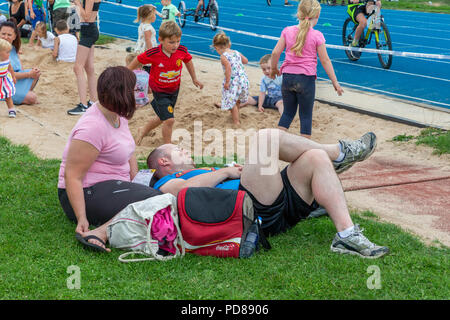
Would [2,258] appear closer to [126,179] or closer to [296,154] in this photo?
[126,179]

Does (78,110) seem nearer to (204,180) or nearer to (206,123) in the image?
(206,123)

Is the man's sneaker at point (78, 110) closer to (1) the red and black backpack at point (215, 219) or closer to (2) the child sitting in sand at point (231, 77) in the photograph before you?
(2) the child sitting in sand at point (231, 77)

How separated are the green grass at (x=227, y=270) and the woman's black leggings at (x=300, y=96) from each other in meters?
2.65

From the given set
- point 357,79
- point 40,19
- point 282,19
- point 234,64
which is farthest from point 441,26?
point 234,64

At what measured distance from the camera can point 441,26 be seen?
73.4ft

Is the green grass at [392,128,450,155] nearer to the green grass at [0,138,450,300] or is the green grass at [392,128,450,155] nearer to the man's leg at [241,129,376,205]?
the green grass at [0,138,450,300]

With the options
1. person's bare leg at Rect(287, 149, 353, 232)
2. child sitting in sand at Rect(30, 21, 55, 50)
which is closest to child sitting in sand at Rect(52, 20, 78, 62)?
child sitting in sand at Rect(30, 21, 55, 50)

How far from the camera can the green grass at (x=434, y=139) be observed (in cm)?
730

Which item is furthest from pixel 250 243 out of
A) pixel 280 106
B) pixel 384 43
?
pixel 384 43

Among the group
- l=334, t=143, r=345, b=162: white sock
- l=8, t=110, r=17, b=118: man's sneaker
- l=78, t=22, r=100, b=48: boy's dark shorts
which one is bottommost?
l=8, t=110, r=17, b=118: man's sneaker

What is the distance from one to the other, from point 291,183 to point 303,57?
120 inches

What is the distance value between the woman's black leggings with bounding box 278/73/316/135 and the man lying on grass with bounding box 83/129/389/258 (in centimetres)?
254

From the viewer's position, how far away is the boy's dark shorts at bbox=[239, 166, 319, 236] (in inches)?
165

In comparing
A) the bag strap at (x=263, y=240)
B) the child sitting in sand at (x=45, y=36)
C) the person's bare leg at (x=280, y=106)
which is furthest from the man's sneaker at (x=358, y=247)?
the child sitting in sand at (x=45, y=36)
